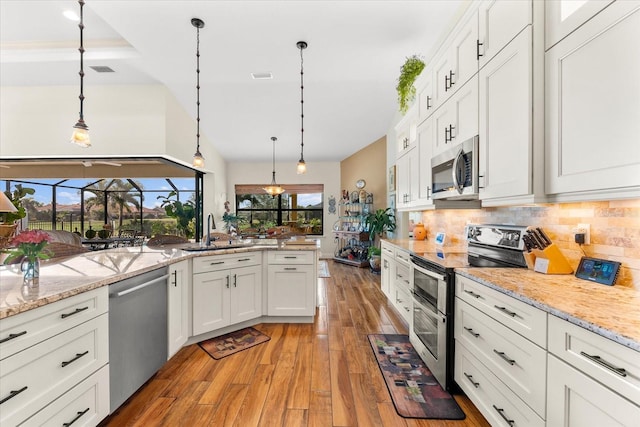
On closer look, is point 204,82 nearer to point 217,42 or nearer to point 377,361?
point 217,42

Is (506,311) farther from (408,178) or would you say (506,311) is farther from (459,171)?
(408,178)

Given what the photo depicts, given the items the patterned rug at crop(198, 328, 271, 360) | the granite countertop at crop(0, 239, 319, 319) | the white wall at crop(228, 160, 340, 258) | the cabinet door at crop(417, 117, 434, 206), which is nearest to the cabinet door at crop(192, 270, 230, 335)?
the patterned rug at crop(198, 328, 271, 360)

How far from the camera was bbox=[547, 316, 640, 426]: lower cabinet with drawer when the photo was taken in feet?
2.81

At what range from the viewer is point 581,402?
40.0 inches

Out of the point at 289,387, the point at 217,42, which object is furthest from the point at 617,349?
Answer: the point at 217,42

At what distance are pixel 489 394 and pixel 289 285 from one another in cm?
211

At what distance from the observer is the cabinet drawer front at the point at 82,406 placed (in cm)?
127

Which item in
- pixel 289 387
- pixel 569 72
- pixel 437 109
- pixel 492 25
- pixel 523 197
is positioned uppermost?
pixel 492 25

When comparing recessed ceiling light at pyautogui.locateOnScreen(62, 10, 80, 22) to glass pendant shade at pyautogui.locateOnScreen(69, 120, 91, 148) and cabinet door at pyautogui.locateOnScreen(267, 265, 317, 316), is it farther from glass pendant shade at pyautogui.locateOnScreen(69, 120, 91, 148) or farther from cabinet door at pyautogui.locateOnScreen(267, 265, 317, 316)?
cabinet door at pyautogui.locateOnScreen(267, 265, 317, 316)

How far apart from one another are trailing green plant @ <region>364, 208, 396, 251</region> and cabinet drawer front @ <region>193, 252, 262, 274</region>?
11.3ft

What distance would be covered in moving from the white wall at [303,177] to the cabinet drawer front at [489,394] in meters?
6.23

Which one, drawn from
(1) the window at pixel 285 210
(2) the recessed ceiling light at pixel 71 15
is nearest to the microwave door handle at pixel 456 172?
(2) the recessed ceiling light at pixel 71 15

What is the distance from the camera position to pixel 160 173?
22.1 ft

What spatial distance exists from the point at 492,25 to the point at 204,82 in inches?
153
